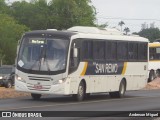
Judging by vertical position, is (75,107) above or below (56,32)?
below

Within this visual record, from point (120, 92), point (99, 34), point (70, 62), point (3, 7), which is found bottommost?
point (120, 92)

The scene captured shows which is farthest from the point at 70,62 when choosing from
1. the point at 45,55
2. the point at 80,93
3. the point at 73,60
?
the point at 80,93

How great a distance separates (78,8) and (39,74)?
7068cm

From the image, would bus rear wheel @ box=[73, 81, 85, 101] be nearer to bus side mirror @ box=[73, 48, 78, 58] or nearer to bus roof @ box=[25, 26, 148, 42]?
bus side mirror @ box=[73, 48, 78, 58]

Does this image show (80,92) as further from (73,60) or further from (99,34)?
(99,34)

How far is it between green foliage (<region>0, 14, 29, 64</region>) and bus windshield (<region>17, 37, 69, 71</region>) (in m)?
48.6

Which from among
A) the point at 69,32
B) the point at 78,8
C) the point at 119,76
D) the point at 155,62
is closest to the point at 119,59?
the point at 119,76

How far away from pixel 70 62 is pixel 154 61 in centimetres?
3376

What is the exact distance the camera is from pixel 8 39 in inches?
3191

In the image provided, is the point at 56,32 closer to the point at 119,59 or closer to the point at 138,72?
the point at 119,59

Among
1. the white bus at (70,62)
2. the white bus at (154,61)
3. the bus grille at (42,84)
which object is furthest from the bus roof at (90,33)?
the white bus at (154,61)

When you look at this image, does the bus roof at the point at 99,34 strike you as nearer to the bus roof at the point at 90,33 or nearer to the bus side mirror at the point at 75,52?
the bus roof at the point at 90,33

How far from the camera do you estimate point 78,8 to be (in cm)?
9688

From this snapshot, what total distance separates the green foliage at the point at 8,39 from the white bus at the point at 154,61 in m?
21.4
